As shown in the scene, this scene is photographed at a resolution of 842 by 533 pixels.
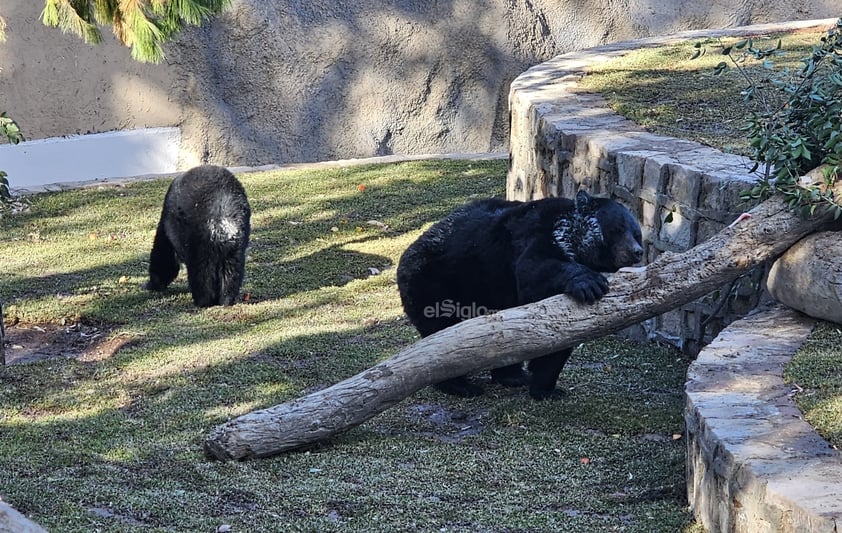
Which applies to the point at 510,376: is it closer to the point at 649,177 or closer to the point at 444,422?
the point at 444,422

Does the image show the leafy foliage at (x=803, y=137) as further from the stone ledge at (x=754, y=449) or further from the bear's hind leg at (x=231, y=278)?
the bear's hind leg at (x=231, y=278)

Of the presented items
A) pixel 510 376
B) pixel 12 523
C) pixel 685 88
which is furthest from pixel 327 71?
pixel 12 523

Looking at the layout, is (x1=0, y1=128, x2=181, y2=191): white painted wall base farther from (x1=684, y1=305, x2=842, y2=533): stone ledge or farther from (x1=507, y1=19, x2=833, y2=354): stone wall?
(x1=684, y1=305, x2=842, y2=533): stone ledge

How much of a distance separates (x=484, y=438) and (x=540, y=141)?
412cm

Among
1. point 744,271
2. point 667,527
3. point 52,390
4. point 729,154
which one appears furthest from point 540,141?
point 667,527

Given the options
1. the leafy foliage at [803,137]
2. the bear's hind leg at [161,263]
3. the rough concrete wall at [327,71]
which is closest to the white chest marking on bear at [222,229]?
the bear's hind leg at [161,263]

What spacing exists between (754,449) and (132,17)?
4.98 meters

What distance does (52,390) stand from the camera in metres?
6.89

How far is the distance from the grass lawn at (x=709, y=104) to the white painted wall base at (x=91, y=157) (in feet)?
22.3

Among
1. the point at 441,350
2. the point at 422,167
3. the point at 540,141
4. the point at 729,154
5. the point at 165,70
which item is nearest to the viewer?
the point at 441,350

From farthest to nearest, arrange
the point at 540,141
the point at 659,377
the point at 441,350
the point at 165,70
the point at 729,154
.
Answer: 1. the point at 165,70
2. the point at 540,141
3. the point at 729,154
4. the point at 659,377
5. the point at 441,350

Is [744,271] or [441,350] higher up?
[744,271]

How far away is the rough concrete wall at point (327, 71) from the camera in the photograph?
15.0 m

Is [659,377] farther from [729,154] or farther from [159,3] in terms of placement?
[159,3]
